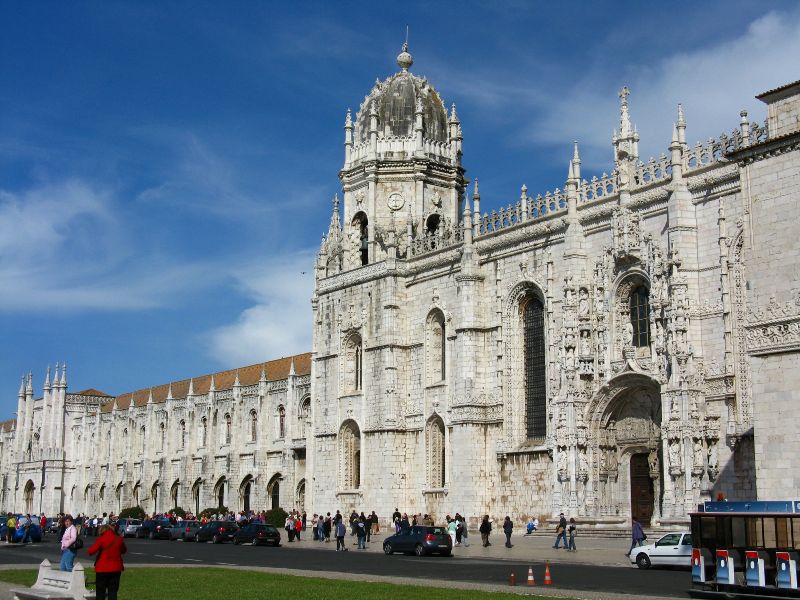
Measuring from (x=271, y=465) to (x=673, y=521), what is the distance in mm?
36867

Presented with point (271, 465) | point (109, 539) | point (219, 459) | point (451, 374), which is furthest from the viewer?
point (219, 459)

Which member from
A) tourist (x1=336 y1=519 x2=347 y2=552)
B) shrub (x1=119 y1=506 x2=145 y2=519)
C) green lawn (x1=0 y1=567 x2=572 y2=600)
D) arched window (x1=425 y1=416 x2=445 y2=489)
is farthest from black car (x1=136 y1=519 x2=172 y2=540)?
green lawn (x1=0 y1=567 x2=572 y2=600)

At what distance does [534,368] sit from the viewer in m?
42.2

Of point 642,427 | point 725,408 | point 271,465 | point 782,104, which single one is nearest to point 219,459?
point 271,465

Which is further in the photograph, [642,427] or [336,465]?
[336,465]

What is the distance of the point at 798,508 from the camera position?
1883 centimetres

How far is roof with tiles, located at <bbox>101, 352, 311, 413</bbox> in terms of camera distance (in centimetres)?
6962

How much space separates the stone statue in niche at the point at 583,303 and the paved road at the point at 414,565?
10.3 m

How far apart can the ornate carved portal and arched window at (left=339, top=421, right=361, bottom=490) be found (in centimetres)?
1463

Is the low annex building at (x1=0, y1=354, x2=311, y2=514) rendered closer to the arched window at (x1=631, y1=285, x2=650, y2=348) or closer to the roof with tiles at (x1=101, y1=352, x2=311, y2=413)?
the roof with tiles at (x1=101, y1=352, x2=311, y2=413)

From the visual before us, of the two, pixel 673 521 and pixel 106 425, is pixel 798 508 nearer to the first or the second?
pixel 673 521

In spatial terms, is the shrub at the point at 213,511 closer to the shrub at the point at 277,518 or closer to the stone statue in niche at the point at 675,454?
the shrub at the point at 277,518

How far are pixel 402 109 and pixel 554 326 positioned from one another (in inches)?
643

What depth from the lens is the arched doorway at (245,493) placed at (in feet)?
225
